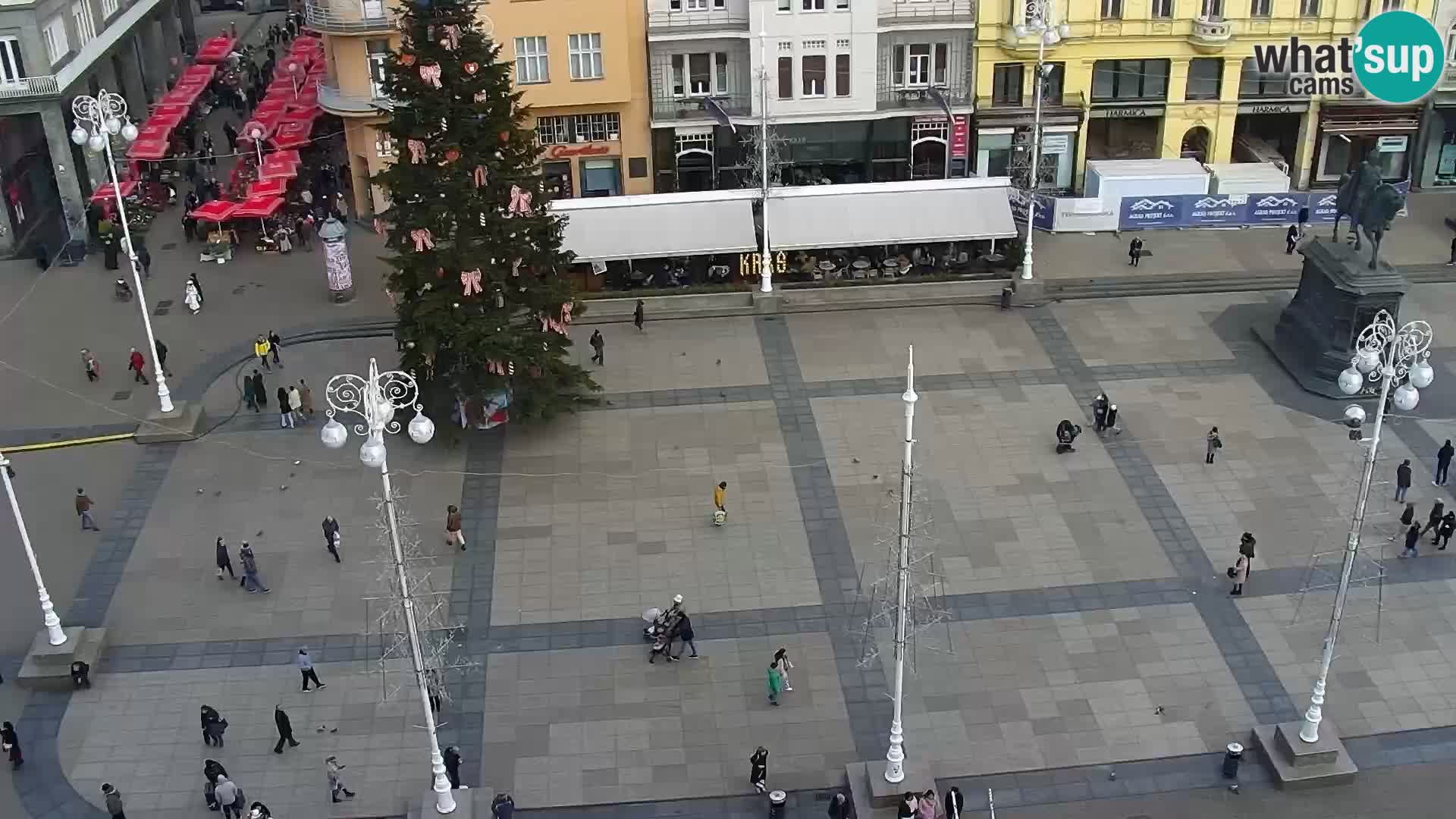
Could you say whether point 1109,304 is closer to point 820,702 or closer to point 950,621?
point 950,621

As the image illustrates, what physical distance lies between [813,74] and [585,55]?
8.31 meters

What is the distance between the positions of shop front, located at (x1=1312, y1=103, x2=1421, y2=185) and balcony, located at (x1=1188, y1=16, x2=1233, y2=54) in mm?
5381

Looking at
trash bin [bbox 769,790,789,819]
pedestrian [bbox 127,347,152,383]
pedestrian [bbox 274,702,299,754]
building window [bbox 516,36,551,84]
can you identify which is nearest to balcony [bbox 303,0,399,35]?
building window [bbox 516,36,551,84]

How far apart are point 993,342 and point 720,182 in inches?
548

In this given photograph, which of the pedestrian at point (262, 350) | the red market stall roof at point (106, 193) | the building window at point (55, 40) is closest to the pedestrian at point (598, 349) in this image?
the pedestrian at point (262, 350)

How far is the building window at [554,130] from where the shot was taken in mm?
52062

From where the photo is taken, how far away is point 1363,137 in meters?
55.2

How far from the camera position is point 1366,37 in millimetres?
46688

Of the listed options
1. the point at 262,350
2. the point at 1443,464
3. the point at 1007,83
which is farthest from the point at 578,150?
the point at 1443,464

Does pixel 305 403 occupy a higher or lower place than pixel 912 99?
lower

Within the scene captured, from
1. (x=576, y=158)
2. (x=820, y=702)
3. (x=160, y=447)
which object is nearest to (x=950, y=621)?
(x=820, y=702)

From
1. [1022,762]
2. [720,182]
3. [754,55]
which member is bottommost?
[1022,762]

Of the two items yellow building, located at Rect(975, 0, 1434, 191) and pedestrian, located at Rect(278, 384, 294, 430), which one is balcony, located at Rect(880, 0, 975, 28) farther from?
pedestrian, located at Rect(278, 384, 294, 430)

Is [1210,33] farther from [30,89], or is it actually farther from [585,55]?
[30,89]
